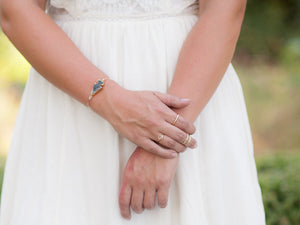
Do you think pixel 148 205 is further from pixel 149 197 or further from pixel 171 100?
pixel 171 100

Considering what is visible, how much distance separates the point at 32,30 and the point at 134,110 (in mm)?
374

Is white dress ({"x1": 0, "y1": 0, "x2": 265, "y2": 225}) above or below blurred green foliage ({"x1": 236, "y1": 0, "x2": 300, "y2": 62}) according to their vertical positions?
below

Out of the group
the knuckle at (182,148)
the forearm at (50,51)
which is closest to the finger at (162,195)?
the knuckle at (182,148)

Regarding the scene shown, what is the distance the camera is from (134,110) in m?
1.08

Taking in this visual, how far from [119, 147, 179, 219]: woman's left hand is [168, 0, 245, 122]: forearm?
0.50ft

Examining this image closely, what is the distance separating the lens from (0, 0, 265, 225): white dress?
1.19 m

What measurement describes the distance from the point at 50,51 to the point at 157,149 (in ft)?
1.34

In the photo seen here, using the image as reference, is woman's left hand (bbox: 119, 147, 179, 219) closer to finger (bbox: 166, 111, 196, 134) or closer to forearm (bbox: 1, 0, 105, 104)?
finger (bbox: 166, 111, 196, 134)

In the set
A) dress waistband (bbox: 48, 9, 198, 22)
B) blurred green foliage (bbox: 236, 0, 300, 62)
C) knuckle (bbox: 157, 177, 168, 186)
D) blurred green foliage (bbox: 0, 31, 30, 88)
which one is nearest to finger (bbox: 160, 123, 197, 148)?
knuckle (bbox: 157, 177, 168, 186)

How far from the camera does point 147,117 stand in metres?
1.07

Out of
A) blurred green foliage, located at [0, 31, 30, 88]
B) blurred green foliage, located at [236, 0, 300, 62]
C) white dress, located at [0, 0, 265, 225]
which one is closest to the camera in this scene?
white dress, located at [0, 0, 265, 225]

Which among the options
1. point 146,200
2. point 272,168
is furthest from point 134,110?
point 272,168

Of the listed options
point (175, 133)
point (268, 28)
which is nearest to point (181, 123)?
point (175, 133)

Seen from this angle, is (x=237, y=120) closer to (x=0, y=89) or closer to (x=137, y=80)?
(x=137, y=80)
